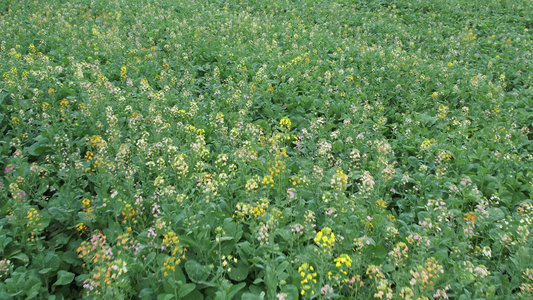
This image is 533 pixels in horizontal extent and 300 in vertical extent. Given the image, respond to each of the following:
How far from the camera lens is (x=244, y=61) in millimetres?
8859

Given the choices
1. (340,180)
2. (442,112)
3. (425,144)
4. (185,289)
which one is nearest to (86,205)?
(185,289)

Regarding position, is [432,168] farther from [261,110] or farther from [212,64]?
[212,64]

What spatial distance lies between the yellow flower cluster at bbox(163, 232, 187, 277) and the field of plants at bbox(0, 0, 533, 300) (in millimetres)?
30

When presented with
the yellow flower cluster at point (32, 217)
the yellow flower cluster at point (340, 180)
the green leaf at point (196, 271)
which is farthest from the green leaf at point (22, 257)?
the yellow flower cluster at point (340, 180)

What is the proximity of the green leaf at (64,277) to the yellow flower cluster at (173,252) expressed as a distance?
3.27 ft

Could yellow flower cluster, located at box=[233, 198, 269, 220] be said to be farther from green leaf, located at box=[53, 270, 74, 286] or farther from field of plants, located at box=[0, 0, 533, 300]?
green leaf, located at box=[53, 270, 74, 286]

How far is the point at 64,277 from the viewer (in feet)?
11.4

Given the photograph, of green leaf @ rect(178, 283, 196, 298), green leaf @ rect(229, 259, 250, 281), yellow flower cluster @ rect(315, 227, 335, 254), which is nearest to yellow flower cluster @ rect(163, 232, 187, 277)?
green leaf @ rect(178, 283, 196, 298)

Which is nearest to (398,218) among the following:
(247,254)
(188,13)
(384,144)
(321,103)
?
(384,144)

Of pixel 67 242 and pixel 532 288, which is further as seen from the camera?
pixel 67 242

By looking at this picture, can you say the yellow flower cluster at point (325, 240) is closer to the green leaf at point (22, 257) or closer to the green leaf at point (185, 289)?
the green leaf at point (185, 289)

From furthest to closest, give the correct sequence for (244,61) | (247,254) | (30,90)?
(244,61) → (30,90) → (247,254)

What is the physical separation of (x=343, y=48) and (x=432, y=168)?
649cm

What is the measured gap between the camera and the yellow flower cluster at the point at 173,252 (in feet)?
10.3
